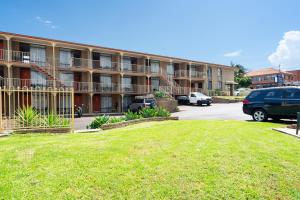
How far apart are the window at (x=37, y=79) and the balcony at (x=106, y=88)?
5.55 meters

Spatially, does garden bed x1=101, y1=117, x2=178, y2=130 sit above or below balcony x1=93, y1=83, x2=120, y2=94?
below

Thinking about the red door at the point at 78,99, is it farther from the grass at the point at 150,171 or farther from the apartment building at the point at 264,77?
the apartment building at the point at 264,77

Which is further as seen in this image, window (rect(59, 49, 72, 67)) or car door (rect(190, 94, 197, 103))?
car door (rect(190, 94, 197, 103))

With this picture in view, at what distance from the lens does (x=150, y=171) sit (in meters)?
4.46

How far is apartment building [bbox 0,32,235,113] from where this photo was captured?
2456 centimetres

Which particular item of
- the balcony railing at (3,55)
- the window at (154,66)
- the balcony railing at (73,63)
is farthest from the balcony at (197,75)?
the balcony railing at (3,55)

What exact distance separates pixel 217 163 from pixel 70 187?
8.61 ft

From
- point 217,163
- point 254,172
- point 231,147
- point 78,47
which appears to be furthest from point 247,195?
point 78,47

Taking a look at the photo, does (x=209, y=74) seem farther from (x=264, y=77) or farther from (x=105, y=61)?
(x=264, y=77)

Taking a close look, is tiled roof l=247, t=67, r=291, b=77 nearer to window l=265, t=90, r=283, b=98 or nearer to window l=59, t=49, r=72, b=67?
window l=59, t=49, r=72, b=67

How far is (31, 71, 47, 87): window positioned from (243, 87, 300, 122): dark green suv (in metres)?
19.9

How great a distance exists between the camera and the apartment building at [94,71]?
80.6 ft

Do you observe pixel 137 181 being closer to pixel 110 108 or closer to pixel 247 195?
pixel 247 195

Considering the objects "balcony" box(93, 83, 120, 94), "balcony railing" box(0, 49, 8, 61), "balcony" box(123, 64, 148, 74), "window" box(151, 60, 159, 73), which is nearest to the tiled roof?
"window" box(151, 60, 159, 73)
